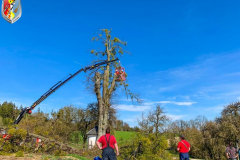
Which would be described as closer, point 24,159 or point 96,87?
point 24,159

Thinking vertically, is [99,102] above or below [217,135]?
above

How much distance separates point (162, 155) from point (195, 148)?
17236 mm

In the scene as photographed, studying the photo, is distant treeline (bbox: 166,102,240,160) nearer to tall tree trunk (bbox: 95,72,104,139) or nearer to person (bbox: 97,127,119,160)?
tall tree trunk (bbox: 95,72,104,139)

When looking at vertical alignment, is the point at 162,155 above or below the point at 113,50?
below

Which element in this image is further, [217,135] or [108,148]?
[217,135]

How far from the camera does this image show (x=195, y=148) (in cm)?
2295

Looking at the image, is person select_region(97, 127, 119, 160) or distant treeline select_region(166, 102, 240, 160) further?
distant treeline select_region(166, 102, 240, 160)

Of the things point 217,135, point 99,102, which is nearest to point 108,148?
point 99,102

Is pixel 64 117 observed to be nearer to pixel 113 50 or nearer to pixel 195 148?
pixel 113 50

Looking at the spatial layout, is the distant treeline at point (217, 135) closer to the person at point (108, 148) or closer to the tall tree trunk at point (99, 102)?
the tall tree trunk at point (99, 102)

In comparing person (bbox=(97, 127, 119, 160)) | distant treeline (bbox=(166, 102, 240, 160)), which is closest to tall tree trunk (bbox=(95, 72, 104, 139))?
distant treeline (bbox=(166, 102, 240, 160))

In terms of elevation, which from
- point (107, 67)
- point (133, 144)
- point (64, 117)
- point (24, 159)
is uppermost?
point (107, 67)

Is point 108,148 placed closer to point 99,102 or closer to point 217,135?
point 99,102

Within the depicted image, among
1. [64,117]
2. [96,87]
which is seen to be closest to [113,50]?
[96,87]
